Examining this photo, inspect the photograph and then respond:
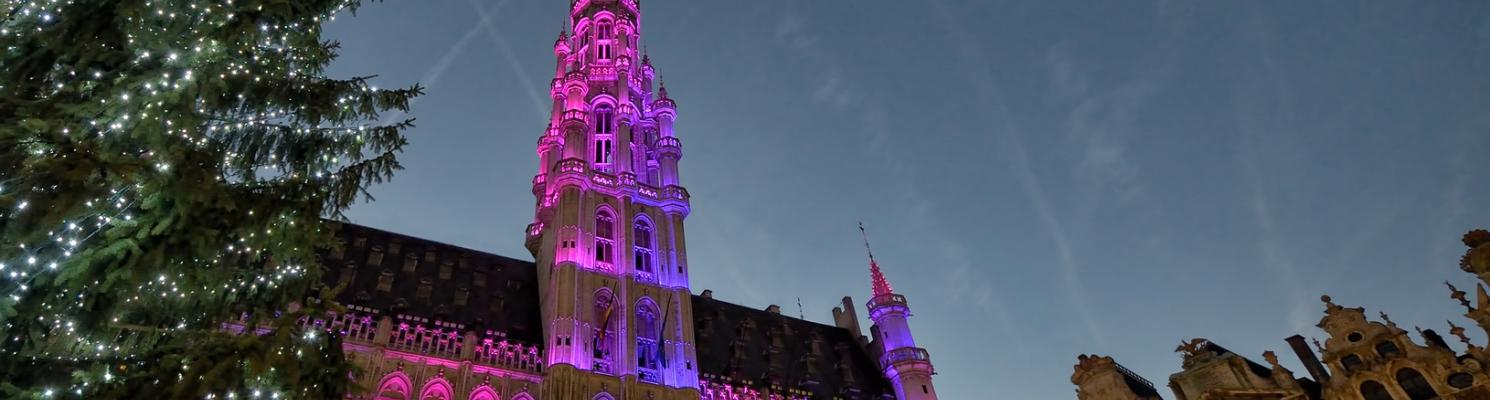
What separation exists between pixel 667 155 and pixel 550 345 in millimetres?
15030

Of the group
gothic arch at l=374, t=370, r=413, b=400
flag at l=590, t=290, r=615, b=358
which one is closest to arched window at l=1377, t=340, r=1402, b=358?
flag at l=590, t=290, r=615, b=358

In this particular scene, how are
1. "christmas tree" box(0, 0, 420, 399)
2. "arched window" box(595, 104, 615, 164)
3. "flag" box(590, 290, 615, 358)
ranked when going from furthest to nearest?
"arched window" box(595, 104, 615, 164) → "flag" box(590, 290, 615, 358) → "christmas tree" box(0, 0, 420, 399)

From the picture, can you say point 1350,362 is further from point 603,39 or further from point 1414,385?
point 603,39

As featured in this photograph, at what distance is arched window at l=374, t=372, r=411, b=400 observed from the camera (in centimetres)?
2813

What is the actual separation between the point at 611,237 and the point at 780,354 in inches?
437

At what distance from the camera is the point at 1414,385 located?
2219 cm

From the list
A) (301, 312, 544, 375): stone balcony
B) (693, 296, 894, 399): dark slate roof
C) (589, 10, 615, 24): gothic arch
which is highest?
(589, 10, 615, 24): gothic arch

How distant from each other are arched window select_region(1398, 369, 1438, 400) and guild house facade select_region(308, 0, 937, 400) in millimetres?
20107

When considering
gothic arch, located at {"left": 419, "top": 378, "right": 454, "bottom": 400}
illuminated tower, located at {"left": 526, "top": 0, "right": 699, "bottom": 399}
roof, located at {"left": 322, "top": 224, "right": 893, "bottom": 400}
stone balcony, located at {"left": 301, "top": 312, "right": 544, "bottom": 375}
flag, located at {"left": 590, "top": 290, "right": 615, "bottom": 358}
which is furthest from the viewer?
roof, located at {"left": 322, "top": 224, "right": 893, "bottom": 400}

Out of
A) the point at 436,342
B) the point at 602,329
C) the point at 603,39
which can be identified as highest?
the point at 603,39

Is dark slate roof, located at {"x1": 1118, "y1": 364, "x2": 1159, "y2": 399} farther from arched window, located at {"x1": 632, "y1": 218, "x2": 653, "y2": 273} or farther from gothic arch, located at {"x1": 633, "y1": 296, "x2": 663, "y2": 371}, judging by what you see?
arched window, located at {"x1": 632, "y1": 218, "x2": 653, "y2": 273}

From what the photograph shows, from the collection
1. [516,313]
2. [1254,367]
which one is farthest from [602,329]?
[1254,367]

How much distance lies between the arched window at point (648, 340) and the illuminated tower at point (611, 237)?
0.05 m

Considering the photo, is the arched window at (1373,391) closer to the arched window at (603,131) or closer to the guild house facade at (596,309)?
the guild house facade at (596,309)
